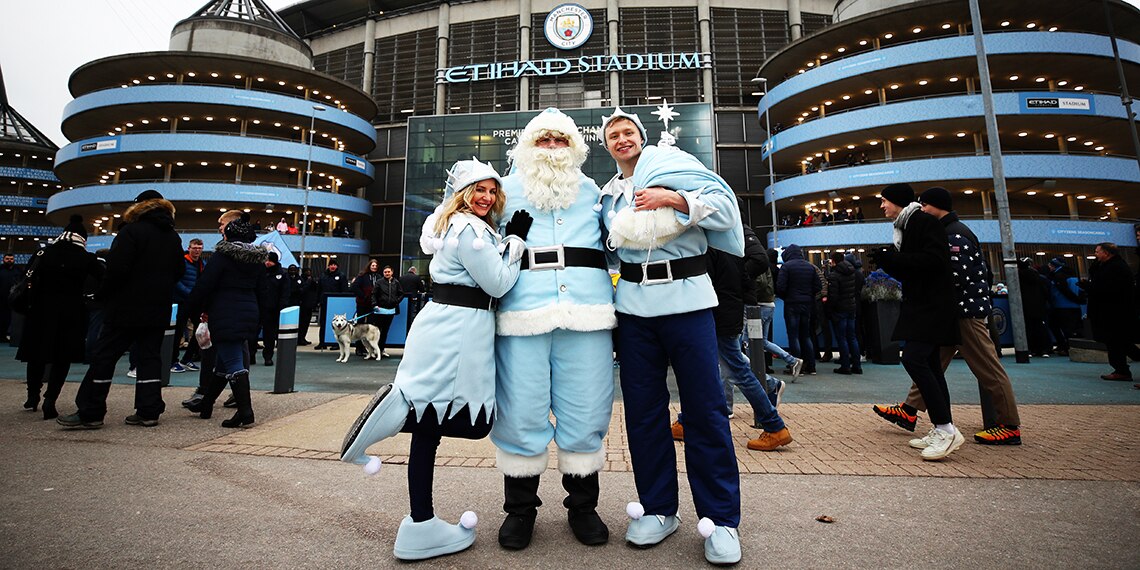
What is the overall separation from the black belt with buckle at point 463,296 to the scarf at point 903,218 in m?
3.44

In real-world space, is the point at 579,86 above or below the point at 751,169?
above

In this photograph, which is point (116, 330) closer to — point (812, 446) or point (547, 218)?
point (547, 218)

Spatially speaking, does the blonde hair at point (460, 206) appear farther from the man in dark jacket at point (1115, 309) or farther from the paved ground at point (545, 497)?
the man in dark jacket at point (1115, 309)

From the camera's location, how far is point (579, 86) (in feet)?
116

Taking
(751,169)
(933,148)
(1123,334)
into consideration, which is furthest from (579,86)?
(1123,334)

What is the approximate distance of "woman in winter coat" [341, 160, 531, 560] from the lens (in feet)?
6.72

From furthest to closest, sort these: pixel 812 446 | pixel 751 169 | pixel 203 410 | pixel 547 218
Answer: pixel 751 169 → pixel 203 410 → pixel 812 446 → pixel 547 218

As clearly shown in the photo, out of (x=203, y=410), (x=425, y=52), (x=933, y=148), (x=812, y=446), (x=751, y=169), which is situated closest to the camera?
(x=812, y=446)

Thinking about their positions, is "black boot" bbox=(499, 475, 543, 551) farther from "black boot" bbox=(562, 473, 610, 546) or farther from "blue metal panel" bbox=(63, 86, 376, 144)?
"blue metal panel" bbox=(63, 86, 376, 144)

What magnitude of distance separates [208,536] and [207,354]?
137 inches

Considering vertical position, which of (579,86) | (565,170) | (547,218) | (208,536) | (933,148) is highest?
(579,86)

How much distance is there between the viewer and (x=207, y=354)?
496cm

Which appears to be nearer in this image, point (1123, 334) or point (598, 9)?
point (1123, 334)

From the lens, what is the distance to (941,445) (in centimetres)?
341
